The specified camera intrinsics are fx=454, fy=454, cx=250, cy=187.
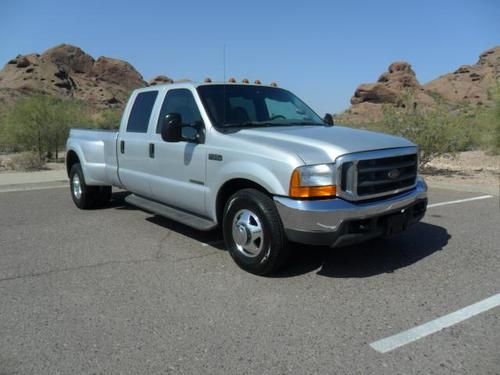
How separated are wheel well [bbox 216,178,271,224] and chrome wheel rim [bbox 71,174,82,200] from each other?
3810 millimetres

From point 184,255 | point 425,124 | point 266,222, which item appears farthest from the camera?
point 425,124

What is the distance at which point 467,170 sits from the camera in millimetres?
13625

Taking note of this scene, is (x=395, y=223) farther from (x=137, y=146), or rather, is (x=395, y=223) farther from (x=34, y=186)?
(x=34, y=186)

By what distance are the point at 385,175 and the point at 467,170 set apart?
10546 millimetres

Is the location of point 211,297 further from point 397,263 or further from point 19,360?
point 397,263

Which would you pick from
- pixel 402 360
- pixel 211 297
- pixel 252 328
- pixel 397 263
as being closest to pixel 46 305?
pixel 211 297

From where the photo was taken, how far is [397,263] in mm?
4926

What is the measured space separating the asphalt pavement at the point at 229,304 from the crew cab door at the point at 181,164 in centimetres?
62

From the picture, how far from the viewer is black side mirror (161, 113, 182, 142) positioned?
491cm

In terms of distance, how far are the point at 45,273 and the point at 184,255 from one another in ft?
4.84

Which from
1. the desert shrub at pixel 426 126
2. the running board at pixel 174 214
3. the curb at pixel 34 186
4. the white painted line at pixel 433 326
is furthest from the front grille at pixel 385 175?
the desert shrub at pixel 426 126

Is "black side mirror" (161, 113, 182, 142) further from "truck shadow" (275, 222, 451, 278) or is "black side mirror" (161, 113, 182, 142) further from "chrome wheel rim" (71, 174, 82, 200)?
"chrome wheel rim" (71, 174, 82, 200)

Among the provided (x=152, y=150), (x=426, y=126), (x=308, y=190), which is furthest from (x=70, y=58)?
(x=308, y=190)

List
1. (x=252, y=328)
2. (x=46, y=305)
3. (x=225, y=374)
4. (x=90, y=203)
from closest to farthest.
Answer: (x=225, y=374) < (x=252, y=328) < (x=46, y=305) < (x=90, y=203)
